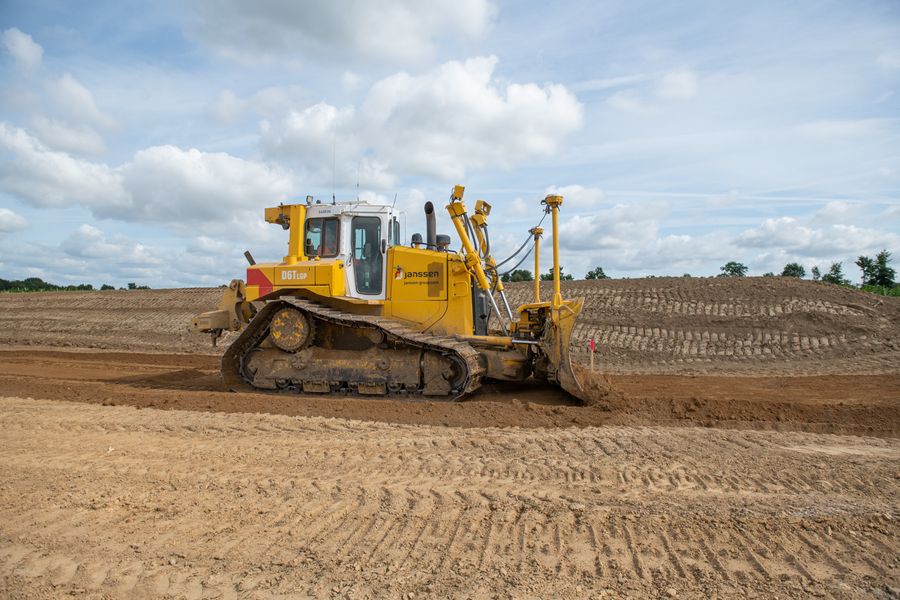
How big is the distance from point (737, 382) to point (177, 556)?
1059 cm

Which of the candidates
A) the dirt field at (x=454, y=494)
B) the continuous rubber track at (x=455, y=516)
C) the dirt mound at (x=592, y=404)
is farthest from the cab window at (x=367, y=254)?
the continuous rubber track at (x=455, y=516)

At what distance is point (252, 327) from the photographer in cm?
1046

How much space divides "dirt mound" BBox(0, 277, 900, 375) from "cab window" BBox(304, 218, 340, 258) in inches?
328

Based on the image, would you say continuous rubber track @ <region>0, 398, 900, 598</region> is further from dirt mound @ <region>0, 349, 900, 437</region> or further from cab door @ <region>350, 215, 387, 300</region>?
cab door @ <region>350, 215, 387, 300</region>

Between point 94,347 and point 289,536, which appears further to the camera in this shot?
point 94,347

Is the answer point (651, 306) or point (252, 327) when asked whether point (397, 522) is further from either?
point (651, 306)

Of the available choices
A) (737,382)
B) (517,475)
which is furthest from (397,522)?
(737,382)

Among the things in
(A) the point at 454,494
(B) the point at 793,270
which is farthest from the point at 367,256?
(B) the point at 793,270

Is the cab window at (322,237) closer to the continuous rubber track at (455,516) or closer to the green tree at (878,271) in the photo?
the continuous rubber track at (455,516)

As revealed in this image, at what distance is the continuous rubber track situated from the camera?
3.69m

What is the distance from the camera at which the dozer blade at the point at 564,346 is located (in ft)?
29.8

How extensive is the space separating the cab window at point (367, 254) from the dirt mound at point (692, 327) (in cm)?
759

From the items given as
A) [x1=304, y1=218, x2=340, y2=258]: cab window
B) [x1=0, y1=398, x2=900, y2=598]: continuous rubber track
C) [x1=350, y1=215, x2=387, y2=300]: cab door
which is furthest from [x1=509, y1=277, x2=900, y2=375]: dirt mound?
[x1=0, y1=398, x2=900, y2=598]: continuous rubber track

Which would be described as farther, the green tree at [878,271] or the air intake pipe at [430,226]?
the green tree at [878,271]
